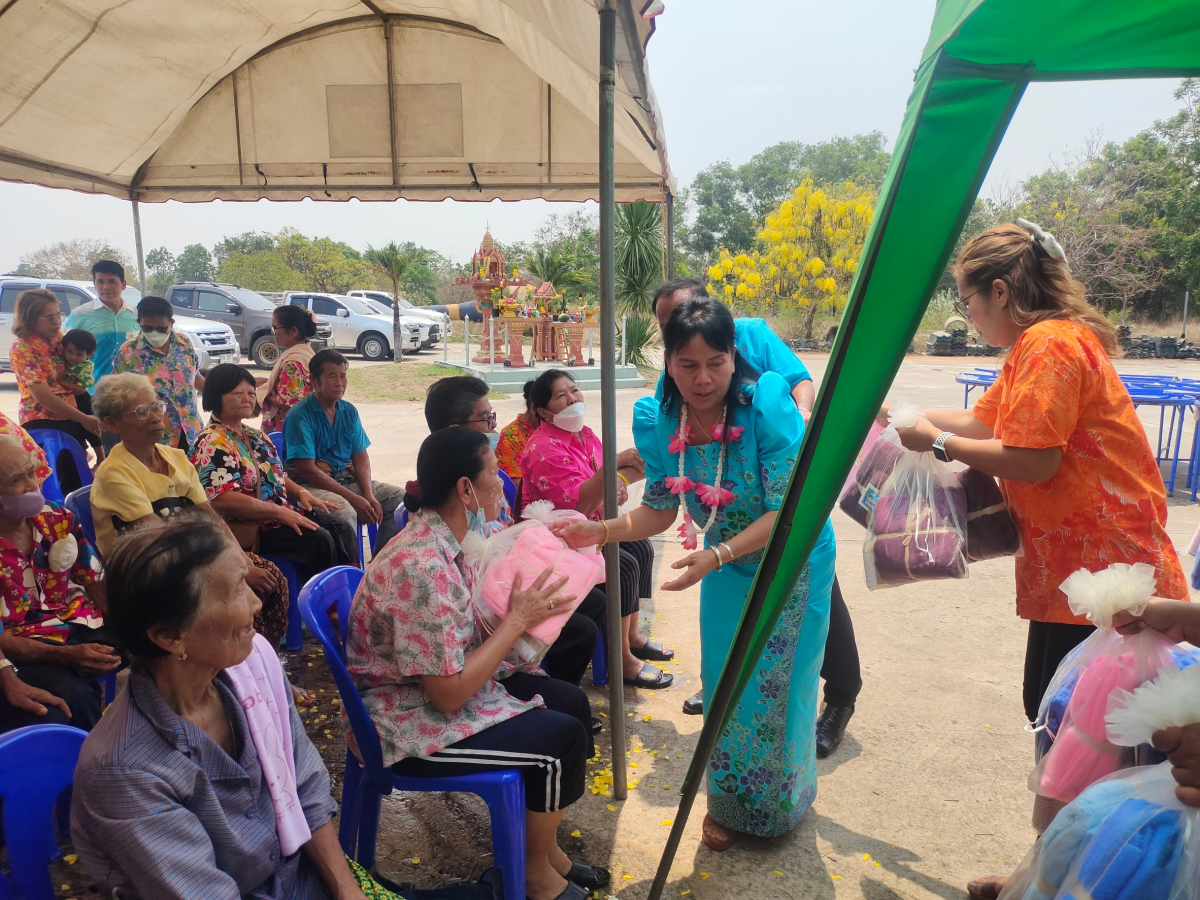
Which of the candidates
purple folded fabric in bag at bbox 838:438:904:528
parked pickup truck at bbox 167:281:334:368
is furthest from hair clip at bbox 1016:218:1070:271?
parked pickup truck at bbox 167:281:334:368

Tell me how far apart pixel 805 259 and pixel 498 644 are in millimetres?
25599

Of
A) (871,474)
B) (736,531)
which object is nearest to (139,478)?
(736,531)

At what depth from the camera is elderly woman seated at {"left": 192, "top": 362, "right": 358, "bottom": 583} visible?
142 inches

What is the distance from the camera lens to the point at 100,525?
121 inches

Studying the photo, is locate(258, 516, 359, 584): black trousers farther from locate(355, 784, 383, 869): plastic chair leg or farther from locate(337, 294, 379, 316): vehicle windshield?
locate(337, 294, 379, 316): vehicle windshield

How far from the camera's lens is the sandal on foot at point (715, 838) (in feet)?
8.20

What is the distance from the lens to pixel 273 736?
1658 millimetres

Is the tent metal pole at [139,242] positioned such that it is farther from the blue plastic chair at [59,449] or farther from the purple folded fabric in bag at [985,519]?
the purple folded fabric in bag at [985,519]

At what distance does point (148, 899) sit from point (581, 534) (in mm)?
1416

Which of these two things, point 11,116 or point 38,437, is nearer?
point 11,116

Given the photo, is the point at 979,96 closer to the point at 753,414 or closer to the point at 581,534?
the point at 753,414

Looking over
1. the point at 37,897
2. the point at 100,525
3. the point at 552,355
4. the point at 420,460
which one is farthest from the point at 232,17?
the point at 552,355

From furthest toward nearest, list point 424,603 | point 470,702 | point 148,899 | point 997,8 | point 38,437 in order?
point 38,437 < point 470,702 < point 424,603 < point 148,899 < point 997,8

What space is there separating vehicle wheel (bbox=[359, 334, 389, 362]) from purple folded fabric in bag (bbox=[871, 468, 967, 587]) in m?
19.8
